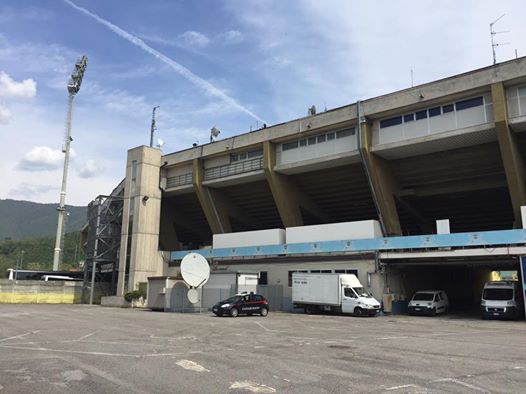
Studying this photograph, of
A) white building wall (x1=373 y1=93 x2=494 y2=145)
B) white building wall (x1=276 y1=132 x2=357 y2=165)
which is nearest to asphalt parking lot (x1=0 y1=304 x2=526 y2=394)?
white building wall (x1=373 y1=93 x2=494 y2=145)

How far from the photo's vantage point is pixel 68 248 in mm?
138375

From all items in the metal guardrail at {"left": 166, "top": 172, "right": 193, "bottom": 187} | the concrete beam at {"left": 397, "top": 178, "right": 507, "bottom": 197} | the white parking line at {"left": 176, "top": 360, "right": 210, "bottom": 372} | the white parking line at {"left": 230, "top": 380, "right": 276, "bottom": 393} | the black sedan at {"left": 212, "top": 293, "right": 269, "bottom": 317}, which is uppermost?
the metal guardrail at {"left": 166, "top": 172, "right": 193, "bottom": 187}

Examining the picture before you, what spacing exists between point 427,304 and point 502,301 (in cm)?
484

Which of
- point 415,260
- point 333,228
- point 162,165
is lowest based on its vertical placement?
point 415,260

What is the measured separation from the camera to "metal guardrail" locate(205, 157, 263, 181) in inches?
1633

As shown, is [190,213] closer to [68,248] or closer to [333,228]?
[333,228]

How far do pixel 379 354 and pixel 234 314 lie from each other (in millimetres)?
16952

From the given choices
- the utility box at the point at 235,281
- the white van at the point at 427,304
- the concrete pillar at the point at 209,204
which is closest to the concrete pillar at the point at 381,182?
the white van at the point at 427,304

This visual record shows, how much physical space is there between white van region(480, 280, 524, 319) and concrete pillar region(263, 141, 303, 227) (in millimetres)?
16613

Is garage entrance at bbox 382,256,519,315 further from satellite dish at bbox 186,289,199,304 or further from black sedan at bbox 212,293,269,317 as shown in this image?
satellite dish at bbox 186,289,199,304

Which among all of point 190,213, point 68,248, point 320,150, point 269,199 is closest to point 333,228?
point 320,150

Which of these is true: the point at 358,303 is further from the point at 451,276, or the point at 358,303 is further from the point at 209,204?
the point at 451,276

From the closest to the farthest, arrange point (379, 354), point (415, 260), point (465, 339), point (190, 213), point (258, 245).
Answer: point (379, 354)
point (465, 339)
point (415, 260)
point (258, 245)
point (190, 213)

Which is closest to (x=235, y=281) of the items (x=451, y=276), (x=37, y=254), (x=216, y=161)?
(x=216, y=161)
